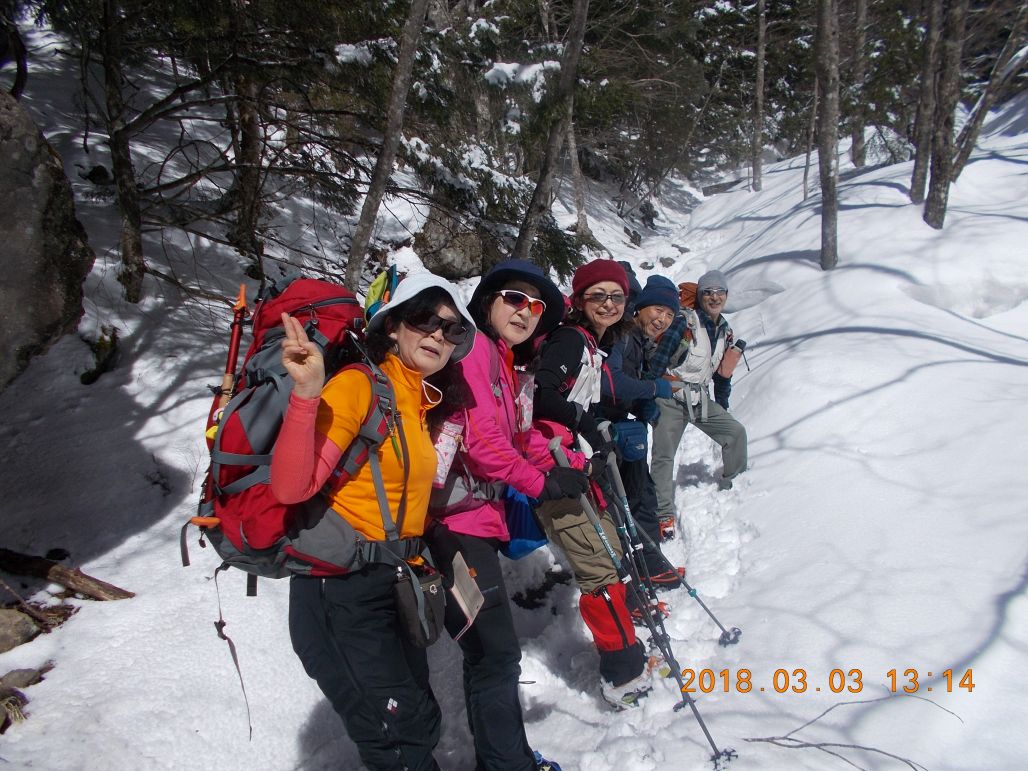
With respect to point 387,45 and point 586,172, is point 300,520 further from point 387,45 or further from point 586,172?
point 586,172

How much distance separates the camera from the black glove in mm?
2719

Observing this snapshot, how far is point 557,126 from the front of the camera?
19.9 feet

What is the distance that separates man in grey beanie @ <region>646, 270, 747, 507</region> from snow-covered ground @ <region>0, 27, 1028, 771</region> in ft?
1.68

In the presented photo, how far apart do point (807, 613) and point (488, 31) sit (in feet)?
20.5

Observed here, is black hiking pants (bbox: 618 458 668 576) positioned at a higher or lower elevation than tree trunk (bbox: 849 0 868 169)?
lower

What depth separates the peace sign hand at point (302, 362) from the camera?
5.72ft

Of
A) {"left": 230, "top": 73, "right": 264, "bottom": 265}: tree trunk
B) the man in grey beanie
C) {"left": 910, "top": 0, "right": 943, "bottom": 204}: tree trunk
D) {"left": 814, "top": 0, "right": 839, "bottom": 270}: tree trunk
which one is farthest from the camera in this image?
{"left": 910, "top": 0, "right": 943, "bottom": 204}: tree trunk

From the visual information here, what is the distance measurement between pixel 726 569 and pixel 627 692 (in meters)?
1.47

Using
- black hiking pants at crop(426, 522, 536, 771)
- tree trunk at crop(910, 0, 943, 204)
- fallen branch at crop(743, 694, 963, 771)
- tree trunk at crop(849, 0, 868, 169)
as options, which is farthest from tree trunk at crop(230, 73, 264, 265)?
tree trunk at crop(849, 0, 868, 169)

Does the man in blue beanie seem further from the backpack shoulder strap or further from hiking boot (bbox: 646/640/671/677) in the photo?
the backpack shoulder strap

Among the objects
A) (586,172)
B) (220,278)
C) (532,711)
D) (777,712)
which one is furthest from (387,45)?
(586,172)

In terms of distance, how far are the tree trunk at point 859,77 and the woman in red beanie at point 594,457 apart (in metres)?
14.8

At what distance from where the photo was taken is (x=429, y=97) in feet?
19.0

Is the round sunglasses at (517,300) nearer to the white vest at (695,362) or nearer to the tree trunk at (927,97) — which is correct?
the white vest at (695,362)
